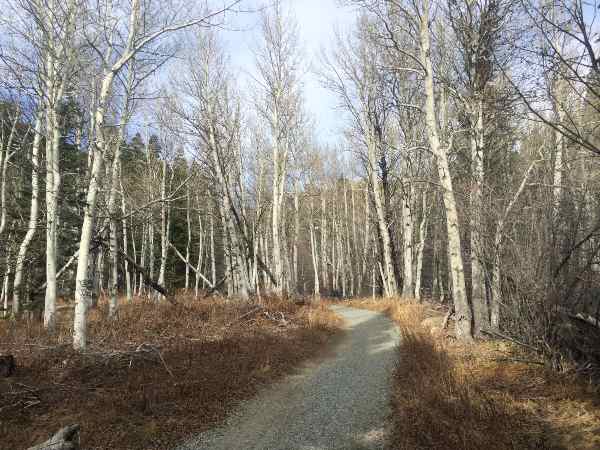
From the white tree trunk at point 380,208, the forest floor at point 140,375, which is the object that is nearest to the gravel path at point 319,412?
the forest floor at point 140,375

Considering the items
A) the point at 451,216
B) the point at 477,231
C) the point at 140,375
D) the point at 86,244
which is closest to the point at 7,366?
the point at 140,375

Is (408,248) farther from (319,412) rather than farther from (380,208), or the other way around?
(319,412)

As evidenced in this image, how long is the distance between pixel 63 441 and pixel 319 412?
10.3ft

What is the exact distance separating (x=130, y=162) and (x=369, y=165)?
13110 mm

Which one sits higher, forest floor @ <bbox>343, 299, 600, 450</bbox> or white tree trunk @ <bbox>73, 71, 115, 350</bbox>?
white tree trunk @ <bbox>73, 71, 115, 350</bbox>

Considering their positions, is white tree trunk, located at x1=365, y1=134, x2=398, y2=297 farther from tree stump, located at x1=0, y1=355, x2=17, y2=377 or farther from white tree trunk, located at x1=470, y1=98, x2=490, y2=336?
tree stump, located at x1=0, y1=355, x2=17, y2=377

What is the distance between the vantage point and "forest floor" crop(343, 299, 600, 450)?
3447mm

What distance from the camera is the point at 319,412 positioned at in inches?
199

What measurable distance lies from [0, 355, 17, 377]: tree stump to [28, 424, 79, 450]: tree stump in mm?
2716

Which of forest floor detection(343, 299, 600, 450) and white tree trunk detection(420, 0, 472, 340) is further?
white tree trunk detection(420, 0, 472, 340)

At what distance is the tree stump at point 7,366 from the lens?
16.9 ft

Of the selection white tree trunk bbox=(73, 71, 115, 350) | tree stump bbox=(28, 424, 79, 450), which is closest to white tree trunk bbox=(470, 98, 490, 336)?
tree stump bbox=(28, 424, 79, 450)

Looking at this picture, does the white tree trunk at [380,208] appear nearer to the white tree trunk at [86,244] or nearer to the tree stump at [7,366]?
the white tree trunk at [86,244]

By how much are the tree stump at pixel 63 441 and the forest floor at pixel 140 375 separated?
633 millimetres
